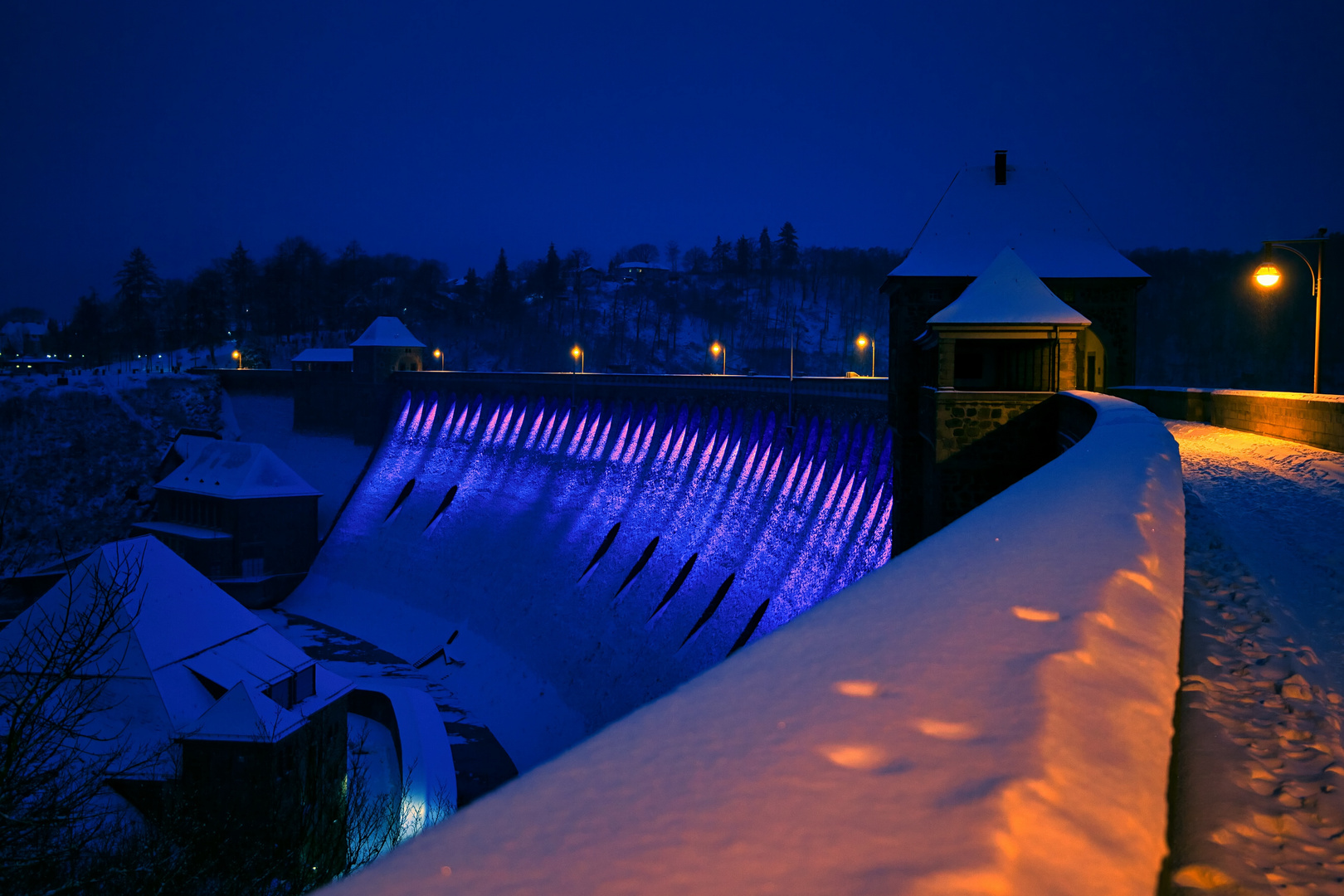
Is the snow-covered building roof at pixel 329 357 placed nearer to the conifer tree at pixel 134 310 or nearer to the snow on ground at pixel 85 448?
the snow on ground at pixel 85 448

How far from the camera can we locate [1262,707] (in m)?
3.05

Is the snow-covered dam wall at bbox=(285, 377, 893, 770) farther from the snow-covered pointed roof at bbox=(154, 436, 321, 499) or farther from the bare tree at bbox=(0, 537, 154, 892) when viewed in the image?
the bare tree at bbox=(0, 537, 154, 892)

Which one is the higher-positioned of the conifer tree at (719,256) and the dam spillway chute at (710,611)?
the conifer tree at (719,256)

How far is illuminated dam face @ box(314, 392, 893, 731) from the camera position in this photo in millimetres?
26688

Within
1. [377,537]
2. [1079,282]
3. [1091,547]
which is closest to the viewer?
[1091,547]

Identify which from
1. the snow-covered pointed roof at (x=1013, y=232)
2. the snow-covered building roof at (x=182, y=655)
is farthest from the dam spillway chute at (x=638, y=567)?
the snow-covered pointed roof at (x=1013, y=232)

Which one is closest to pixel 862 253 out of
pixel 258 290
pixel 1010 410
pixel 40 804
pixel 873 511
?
pixel 258 290

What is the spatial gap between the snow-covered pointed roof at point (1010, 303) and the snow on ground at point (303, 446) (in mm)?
41235

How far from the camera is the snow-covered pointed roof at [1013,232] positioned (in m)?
25.5

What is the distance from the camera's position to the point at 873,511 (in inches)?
955

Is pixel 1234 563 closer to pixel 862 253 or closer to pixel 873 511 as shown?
pixel 873 511

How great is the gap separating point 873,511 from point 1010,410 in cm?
987

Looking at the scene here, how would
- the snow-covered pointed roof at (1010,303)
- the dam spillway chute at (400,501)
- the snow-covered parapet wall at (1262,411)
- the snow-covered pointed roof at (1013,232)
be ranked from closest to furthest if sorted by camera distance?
Answer: the snow-covered parapet wall at (1262,411), the snow-covered pointed roof at (1010,303), the snow-covered pointed roof at (1013,232), the dam spillway chute at (400,501)

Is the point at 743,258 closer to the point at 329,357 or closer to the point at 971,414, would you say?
the point at 329,357
